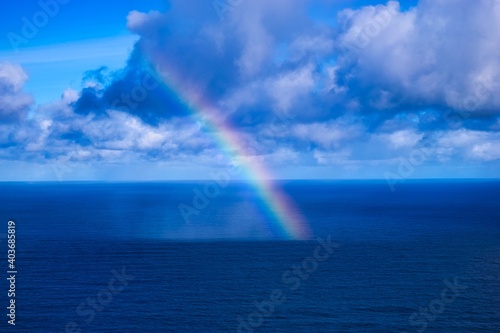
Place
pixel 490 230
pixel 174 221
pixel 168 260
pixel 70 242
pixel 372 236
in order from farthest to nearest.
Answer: pixel 174 221 → pixel 490 230 → pixel 372 236 → pixel 70 242 → pixel 168 260

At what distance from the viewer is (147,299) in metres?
68.8

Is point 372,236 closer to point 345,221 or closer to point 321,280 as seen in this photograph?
point 345,221

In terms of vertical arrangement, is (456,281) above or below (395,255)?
below

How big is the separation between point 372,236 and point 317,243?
19.8m

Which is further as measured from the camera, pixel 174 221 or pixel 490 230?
pixel 174 221

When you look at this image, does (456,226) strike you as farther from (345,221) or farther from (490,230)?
(345,221)

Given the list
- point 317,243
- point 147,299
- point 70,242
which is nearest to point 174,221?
point 70,242

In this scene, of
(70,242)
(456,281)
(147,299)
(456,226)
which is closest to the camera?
(147,299)

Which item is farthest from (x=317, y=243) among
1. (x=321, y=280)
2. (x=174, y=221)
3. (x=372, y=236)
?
(x=174, y=221)

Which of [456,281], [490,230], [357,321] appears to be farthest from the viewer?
[490,230]

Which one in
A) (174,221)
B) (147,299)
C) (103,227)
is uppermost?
(174,221)

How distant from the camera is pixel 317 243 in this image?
118812mm

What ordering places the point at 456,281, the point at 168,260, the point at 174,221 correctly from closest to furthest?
1. the point at 456,281
2. the point at 168,260
3. the point at 174,221

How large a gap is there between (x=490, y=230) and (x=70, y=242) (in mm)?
118228
